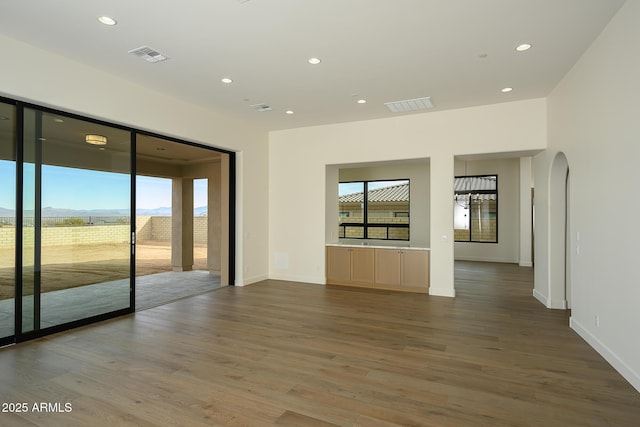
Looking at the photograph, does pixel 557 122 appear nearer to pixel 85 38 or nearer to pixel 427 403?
pixel 427 403

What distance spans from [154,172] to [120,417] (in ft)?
23.1

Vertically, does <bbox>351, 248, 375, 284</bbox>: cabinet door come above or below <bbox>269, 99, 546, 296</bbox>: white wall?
below

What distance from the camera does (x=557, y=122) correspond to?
4.75 metres

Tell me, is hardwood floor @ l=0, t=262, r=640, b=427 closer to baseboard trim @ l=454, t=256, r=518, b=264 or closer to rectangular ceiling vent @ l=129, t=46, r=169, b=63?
rectangular ceiling vent @ l=129, t=46, r=169, b=63

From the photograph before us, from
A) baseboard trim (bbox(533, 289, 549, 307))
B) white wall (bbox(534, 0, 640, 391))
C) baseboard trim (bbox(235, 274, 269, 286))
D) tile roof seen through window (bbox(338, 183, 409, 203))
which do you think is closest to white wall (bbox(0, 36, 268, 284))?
baseboard trim (bbox(235, 274, 269, 286))

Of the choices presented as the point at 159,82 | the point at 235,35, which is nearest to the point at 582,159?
the point at 235,35

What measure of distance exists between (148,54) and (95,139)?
143cm

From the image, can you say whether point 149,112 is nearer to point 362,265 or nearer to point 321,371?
point 321,371

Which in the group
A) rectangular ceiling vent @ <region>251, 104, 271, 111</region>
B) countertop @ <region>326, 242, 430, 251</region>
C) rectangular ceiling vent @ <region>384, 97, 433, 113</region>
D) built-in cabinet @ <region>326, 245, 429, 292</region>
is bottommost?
built-in cabinet @ <region>326, 245, 429, 292</region>

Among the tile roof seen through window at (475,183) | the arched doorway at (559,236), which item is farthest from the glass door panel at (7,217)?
the tile roof seen through window at (475,183)

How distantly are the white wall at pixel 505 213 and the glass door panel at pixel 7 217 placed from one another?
941 cm

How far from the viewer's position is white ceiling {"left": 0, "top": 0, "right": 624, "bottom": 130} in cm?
301

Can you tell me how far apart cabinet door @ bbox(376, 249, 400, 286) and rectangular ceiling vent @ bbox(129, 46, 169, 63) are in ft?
15.4

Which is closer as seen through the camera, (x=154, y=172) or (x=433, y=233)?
(x=433, y=233)
